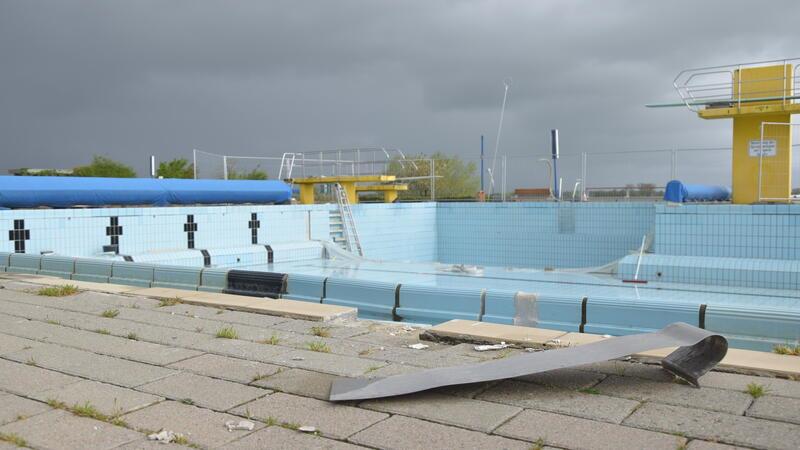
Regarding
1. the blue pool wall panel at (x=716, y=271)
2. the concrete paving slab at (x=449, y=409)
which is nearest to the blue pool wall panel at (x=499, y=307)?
the concrete paving slab at (x=449, y=409)

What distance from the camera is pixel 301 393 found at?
3146 mm

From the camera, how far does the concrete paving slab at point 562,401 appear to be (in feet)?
9.16

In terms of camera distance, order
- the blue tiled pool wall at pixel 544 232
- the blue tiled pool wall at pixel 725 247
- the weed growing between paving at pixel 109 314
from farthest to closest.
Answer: the blue tiled pool wall at pixel 544 232, the blue tiled pool wall at pixel 725 247, the weed growing between paving at pixel 109 314

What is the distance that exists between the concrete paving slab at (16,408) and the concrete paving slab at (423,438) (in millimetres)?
1508

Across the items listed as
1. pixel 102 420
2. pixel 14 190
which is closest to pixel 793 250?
pixel 102 420

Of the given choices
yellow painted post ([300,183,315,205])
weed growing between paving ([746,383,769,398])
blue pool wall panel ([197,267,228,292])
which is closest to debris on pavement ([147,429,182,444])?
Answer: weed growing between paving ([746,383,769,398])

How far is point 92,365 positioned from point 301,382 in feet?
4.33

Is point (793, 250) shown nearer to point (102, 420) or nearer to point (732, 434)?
point (732, 434)

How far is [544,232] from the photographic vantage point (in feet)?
52.2

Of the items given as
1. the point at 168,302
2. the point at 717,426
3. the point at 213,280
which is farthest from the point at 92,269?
the point at 717,426

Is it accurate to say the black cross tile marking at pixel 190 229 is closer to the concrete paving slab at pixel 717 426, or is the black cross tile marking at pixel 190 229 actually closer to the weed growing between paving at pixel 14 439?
the weed growing between paving at pixel 14 439

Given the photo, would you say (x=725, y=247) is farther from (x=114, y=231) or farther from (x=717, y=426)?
(x=114, y=231)

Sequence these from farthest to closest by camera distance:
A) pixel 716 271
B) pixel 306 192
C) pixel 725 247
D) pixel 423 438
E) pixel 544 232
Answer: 1. pixel 306 192
2. pixel 544 232
3. pixel 725 247
4. pixel 716 271
5. pixel 423 438

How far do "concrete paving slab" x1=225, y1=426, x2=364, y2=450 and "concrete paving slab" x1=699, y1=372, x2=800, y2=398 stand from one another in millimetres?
Result: 1900
